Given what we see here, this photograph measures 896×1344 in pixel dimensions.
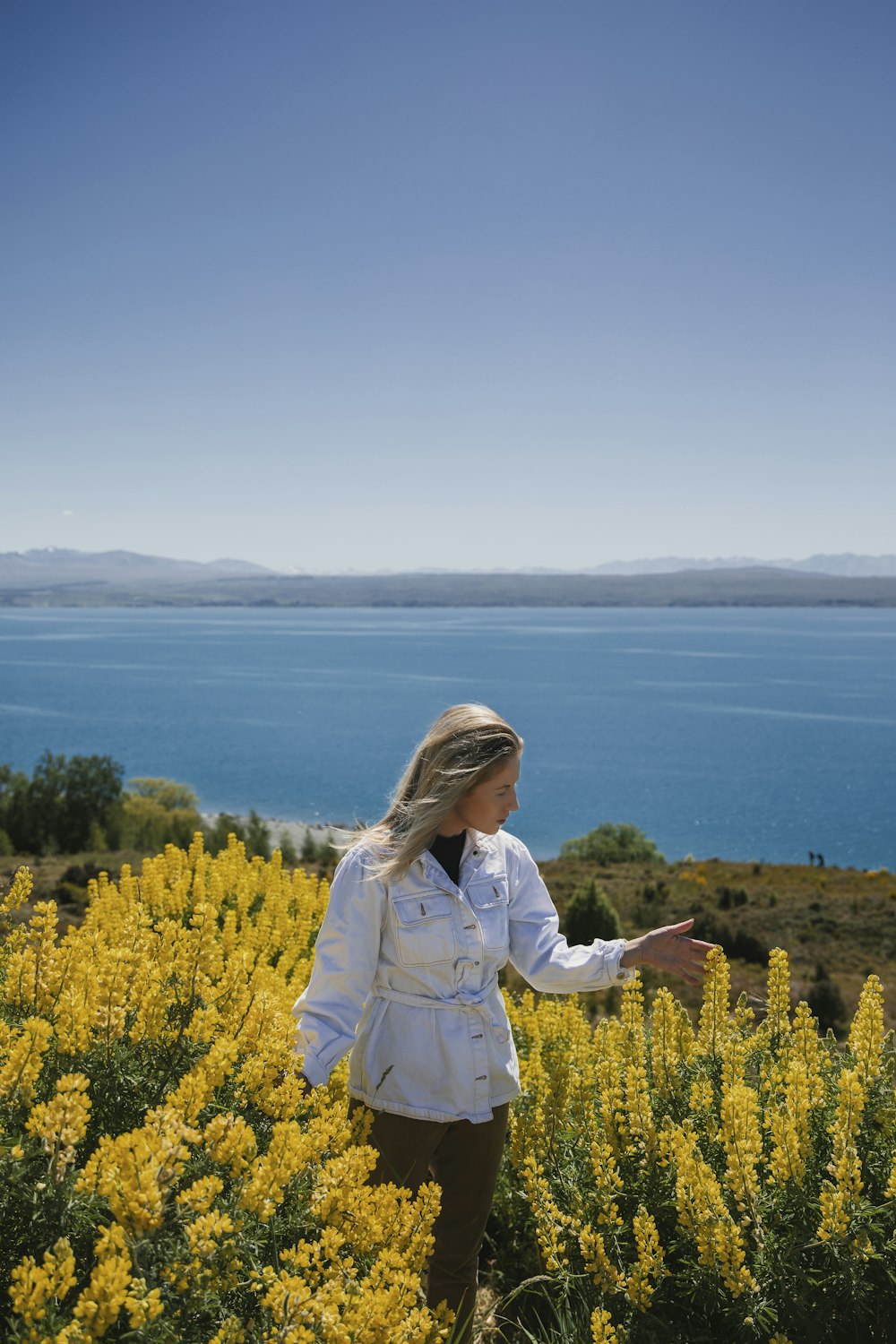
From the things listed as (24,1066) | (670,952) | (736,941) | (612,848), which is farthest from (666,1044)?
(612,848)

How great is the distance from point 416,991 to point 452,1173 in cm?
60

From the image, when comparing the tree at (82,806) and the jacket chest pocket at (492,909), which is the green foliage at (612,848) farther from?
the jacket chest pocket at (492,909)

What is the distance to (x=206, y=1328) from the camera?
1771 millimetres

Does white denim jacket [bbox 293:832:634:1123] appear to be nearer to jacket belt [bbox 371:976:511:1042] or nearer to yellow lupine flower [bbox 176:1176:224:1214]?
jacket belt [bbox 371:976:511:1042]

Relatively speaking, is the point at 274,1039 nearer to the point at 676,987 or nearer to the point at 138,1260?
the point at 138,1260

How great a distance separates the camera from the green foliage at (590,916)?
23781 mm

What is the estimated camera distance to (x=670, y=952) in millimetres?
3215

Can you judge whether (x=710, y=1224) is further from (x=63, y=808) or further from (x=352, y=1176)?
(x=63, y=808)

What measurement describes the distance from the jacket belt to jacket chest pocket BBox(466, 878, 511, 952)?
142mm

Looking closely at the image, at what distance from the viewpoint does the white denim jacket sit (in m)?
2.82

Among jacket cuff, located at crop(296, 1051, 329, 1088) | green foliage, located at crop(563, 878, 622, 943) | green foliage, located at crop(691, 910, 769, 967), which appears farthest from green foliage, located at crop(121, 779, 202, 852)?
jacket cuff, located at crop(296, 1051, 329, 1088)

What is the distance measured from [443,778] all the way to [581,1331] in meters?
1.63

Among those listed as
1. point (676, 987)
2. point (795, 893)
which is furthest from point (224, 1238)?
point (795, 893)

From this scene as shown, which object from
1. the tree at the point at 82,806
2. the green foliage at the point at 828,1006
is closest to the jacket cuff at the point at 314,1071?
the green foliage at the point at 828,1006
